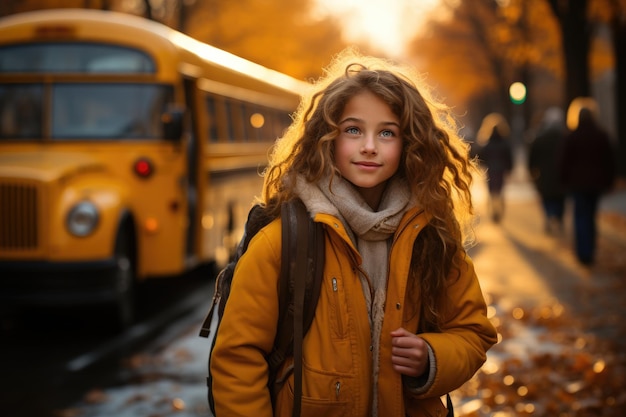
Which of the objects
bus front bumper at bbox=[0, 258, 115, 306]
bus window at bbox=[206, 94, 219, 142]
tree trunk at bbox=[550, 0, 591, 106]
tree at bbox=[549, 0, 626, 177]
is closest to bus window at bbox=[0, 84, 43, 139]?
bus front bumper at bbox=[0, 258, 115, 306]

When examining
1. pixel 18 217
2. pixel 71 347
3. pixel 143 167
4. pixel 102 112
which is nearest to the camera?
pixel 71 347

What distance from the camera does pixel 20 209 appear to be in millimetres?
8141

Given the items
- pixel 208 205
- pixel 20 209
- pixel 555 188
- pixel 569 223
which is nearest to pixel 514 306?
pixel 208 205

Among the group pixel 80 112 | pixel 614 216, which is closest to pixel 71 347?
pixel 80 112

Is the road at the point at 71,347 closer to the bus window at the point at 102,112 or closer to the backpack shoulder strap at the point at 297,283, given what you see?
the bus window at the point at 102,112

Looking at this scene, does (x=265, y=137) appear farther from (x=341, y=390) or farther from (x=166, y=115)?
(x=341, y=390)

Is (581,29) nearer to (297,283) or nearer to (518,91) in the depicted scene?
(518,91)

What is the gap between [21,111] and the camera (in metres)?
9.36

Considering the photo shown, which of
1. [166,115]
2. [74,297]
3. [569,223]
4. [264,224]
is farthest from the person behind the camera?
[569,223]

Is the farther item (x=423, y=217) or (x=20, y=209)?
(x=20, y=209)

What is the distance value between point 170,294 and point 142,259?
6.63 feet

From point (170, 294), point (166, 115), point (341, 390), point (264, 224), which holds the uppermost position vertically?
point (166, 115)

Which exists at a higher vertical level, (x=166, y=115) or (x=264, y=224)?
(x=166, y=115)

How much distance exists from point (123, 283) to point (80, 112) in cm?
181
